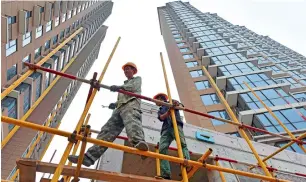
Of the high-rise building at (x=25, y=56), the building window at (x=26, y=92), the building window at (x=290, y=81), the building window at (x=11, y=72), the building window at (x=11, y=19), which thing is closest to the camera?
the building window at (x=11, y=19)

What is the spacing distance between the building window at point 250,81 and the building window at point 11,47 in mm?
16149

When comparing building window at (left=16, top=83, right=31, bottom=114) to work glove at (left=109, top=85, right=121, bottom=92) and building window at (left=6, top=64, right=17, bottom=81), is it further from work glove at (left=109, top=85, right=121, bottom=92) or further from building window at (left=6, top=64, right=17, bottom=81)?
work glove at (left=109, top=85, right=121, bottom=92)

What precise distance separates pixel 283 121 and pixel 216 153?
40.8 ft

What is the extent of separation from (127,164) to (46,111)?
24407 millimetres

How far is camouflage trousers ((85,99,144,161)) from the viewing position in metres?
3.77

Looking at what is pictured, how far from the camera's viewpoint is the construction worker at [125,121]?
3.71 m

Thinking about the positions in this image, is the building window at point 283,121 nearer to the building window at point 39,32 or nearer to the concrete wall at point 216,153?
the concrete wall at point 216,153

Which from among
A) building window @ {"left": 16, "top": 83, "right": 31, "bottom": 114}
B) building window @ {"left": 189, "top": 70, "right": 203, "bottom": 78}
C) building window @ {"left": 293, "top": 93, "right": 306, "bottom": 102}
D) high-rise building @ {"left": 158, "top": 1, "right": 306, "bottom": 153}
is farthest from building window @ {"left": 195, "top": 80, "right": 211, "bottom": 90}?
building window @ {"left": 16, "top": 83, "right": 31, "bottom": 114}

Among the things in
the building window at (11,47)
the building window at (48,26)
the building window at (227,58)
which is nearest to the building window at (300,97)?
the building window at (227,58)

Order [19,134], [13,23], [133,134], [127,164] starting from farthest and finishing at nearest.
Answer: [19,134], [13,23], [127,164], [133,134]

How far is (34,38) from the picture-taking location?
64.8ft

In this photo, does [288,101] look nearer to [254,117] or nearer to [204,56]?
[254,117]

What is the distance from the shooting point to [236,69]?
2477cm

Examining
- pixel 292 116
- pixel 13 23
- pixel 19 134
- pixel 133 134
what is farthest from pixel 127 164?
pixel 19 134
